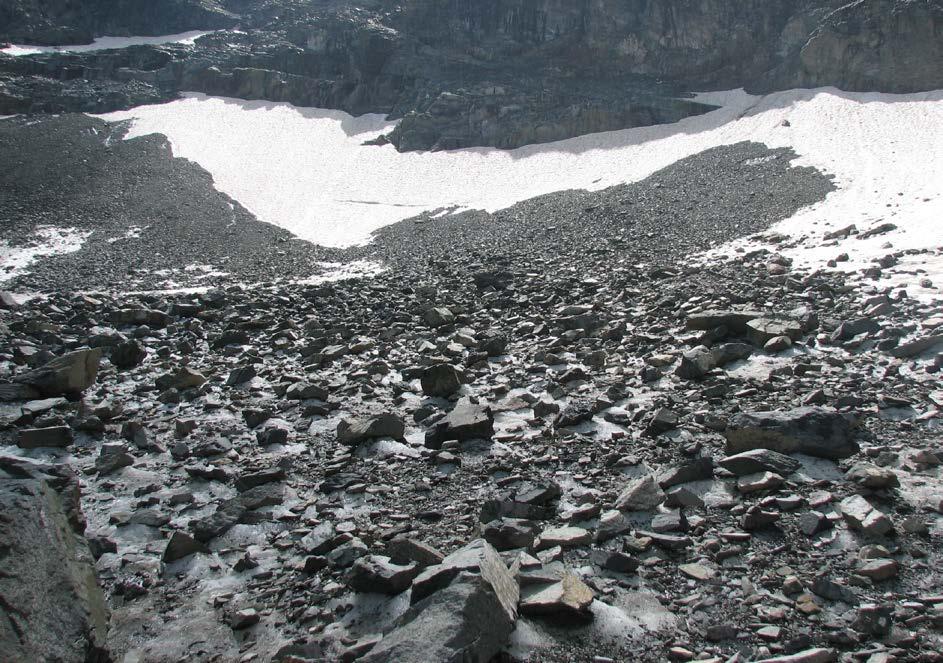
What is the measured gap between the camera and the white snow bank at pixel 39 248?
68.8ft

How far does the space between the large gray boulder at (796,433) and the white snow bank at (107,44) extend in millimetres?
65334

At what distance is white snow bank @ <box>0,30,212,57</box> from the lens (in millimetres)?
54875

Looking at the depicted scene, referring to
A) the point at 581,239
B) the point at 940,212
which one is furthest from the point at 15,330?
the point at 940,212

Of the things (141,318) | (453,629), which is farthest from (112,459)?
(141,318)

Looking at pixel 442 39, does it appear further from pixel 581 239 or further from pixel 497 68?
pixel 581 239

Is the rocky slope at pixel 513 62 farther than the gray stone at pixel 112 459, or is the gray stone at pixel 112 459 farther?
the rocky slope at pixel 513 62

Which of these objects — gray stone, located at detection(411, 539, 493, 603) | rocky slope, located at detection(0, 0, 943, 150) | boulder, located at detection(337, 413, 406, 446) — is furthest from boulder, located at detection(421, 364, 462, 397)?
rocky slope, located at detection(0, 0, 943, 150)

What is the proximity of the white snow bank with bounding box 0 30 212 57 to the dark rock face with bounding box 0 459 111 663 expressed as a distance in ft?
211

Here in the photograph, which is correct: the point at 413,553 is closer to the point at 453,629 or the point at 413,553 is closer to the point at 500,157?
the point at 453,629

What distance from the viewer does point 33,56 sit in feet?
171

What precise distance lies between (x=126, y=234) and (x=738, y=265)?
23462 mm

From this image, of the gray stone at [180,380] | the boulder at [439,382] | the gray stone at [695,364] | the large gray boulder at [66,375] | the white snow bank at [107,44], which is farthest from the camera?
the white snow bank at [107,44]

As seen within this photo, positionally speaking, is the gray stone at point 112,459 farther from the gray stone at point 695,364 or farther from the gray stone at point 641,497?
the gray stone at point 695,364

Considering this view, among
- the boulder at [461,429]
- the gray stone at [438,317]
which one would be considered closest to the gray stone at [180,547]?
the boulder at [461,429]
